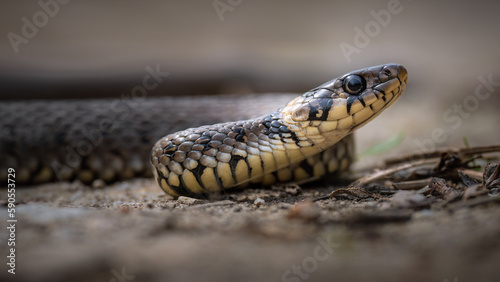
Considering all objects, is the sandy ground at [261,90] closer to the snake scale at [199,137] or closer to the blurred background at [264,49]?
the blurred background at [264,49]

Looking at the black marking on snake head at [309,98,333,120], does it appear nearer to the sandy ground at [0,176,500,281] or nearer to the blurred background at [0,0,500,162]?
the sandy ground at [0,176,500,281]

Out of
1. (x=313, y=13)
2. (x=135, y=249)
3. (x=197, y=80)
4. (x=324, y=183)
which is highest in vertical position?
(x=313, y=13)

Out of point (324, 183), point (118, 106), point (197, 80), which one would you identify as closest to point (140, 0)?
point (197, 80)

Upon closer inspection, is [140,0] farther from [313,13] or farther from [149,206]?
[149,206]

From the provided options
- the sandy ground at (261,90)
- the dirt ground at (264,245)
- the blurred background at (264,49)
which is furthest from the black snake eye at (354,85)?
the blurred background at (264,49)

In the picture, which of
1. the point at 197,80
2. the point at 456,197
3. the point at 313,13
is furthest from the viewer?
the point at 313,13

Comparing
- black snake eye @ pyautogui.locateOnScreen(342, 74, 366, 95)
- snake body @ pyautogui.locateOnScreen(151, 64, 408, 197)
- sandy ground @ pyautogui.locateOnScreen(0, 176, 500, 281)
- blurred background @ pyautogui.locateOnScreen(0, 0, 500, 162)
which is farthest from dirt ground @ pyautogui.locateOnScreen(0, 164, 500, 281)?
blurred background @ pyautogui.locateOnScreen(0, 0, 500, 162)
